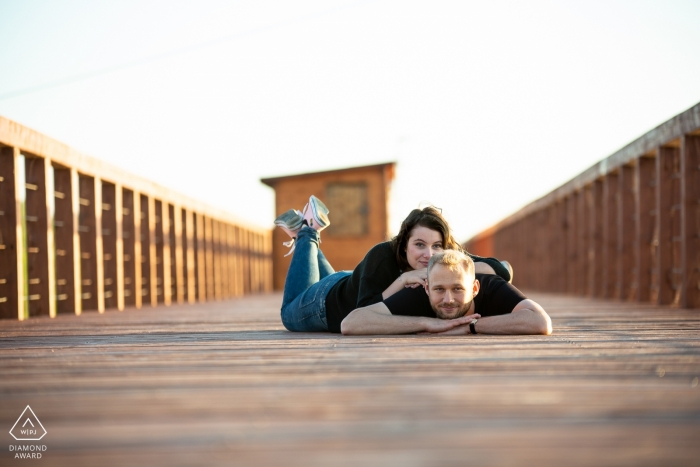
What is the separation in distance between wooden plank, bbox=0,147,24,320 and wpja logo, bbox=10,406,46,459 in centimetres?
414

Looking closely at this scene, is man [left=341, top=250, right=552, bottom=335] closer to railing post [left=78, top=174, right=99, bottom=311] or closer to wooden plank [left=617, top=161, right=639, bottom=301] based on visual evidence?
railing post [left=78, top=174, right=99, bottom=311]

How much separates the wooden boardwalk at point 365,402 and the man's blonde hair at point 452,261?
1.26ft

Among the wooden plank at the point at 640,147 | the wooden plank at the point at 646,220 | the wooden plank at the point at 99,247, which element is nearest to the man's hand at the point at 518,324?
the wooden plank at the point at 640,147

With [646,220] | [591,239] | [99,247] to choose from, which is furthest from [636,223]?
[99,247]

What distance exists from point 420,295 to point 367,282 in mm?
312

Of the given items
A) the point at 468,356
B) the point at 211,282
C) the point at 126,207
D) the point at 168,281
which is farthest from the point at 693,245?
the point at 211,282

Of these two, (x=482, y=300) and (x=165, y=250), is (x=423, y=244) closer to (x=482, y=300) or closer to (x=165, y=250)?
(x=482, y=300)

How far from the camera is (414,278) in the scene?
12.1ft

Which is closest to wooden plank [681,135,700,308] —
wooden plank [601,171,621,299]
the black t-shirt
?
wooden plank [601,171,621,299]

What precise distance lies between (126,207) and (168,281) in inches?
69.8

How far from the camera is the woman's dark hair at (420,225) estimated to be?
388 centimetres

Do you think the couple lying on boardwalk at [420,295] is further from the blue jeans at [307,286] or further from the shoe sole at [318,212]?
the shoe sole at [318,212]

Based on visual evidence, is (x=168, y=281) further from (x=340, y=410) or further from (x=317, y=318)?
(x=340, y=410)

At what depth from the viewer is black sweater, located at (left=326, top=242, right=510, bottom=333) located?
388cm
